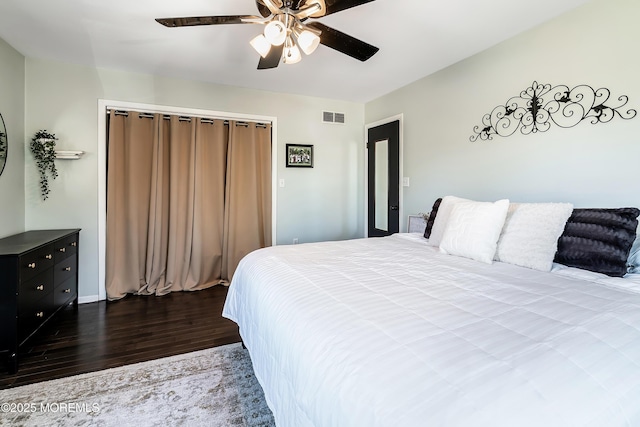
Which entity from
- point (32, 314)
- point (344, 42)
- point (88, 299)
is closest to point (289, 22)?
point (344, 42)

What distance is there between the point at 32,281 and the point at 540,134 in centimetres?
391

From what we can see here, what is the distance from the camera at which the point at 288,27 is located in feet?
5.57

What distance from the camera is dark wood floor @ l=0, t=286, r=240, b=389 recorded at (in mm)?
1987

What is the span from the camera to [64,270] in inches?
105

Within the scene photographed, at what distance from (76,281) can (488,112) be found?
4277 mm

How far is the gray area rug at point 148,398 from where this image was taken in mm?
1509

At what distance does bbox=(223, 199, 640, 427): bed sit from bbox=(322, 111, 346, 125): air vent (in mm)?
3070

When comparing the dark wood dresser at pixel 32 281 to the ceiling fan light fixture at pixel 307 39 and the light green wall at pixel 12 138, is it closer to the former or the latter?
the light green wall at pixel 12 138

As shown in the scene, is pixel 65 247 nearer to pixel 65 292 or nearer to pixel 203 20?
pixel 65 292

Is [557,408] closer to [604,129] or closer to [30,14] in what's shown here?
[604,129]

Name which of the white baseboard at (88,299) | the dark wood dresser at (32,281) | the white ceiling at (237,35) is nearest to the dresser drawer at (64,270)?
the dark wood dresser at (32,281)

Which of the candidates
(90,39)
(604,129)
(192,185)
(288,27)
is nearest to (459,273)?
(604,129)

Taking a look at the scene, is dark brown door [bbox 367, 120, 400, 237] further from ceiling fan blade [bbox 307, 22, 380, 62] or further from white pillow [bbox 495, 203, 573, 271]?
white pillow [bbox 495, 203, 573, 271]

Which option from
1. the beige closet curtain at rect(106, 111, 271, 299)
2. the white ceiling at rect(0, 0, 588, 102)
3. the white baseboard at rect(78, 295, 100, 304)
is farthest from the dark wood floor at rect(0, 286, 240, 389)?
the white ceiling at rect(0, 0, 588, 102)
